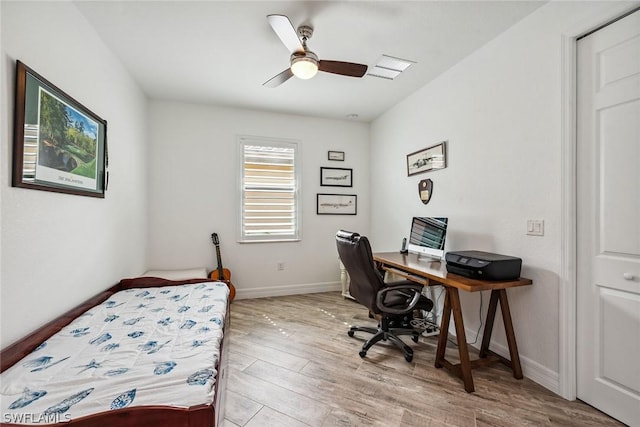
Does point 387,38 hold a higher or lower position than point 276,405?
higher

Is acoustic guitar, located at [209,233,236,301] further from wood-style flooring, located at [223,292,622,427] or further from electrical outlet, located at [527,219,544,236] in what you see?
electrical outlet, located at [527,219,544,236]

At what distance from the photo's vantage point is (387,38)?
89.2 inches

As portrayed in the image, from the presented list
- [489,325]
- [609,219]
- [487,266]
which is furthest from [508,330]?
[609,219]

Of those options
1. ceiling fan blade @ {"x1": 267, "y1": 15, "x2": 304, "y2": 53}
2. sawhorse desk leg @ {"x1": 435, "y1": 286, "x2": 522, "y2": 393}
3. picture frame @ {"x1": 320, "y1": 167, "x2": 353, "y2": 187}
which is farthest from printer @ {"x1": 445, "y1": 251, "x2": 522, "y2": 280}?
picture frame @ {"x1": 320, "y1": 167, "x2": 353, "y2": 187}

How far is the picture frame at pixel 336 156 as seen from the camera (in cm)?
419

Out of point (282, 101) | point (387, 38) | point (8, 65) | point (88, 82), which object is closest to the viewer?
point (8, 65)

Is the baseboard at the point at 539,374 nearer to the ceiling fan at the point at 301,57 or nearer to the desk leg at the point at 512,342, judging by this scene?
the desk leg at the point at 512,342

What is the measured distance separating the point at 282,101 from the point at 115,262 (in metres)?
2.50

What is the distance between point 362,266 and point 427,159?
1586 millimetres

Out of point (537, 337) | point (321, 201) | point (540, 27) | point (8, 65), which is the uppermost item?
point (540, 27)

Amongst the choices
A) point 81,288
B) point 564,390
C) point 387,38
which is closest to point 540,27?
point 387,38

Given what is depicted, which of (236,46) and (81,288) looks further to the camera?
(236,46)

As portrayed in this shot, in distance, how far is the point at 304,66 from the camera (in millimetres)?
2051

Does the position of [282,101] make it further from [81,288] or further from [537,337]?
[537,337]
